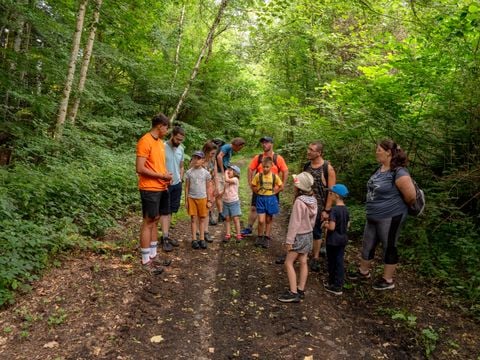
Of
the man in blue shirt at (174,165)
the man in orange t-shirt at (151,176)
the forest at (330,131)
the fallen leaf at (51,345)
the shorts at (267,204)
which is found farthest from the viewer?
the shorts at (267,204)

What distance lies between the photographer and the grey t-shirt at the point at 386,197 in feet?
15.1

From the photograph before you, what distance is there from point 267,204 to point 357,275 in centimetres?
210

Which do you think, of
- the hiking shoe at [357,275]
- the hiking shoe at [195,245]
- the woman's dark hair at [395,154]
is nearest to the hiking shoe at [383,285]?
the hiking shoe at [357,275]

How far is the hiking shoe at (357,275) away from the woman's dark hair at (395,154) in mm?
1844

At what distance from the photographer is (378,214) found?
476 centimetres

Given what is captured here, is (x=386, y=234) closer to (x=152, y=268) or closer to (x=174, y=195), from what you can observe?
(x=152, y=268)

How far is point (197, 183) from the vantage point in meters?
6.13

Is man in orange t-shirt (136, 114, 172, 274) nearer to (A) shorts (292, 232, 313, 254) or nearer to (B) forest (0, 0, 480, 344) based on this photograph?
(B) forest (0, 0, 480, 344)

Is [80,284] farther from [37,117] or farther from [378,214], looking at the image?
[37,117]

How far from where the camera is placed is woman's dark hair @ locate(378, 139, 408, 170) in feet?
15.0

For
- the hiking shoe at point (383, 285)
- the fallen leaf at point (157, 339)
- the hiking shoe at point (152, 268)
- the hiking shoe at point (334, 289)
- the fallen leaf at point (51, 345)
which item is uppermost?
the hiking shoe at point (383, 285)

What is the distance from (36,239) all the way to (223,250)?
3.14m

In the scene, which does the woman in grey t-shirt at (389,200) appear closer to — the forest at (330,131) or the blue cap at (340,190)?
the blue cap at (340,190)

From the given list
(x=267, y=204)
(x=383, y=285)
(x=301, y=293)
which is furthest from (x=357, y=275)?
(x=267, y=204)
